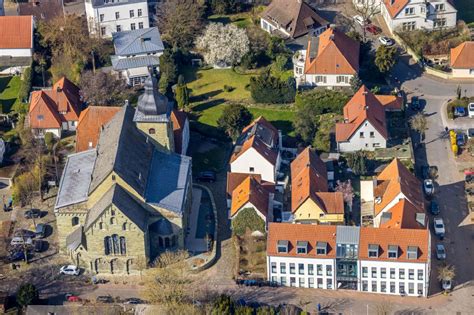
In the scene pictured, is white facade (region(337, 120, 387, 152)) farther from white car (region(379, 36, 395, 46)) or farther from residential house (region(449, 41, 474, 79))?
white car (region(379, 36, 395, 46))

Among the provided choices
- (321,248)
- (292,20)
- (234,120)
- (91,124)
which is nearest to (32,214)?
(91,124)

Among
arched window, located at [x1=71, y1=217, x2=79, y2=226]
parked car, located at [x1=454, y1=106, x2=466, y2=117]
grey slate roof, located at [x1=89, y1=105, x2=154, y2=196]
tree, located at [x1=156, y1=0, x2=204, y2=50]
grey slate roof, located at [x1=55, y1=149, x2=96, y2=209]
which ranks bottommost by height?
arched window, located at [x1=71, y1=217, x2=79, y2=226]

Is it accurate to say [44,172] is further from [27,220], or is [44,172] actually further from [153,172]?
[153,172]

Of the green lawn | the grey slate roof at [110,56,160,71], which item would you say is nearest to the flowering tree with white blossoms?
the grey slate roof at [110,56,160,71]

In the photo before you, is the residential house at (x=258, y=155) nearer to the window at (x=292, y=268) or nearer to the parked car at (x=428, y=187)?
the window at (x=292, y=268)

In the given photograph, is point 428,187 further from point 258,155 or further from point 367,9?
point 367,9

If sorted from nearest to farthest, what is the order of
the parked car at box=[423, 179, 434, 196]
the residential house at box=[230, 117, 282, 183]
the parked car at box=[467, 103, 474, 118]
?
the parked car at box=[423, 179, 434, 196]
the residential house at box=[230, 117, 282, 183]
the parked car at box=[467, 103, 474, 118]

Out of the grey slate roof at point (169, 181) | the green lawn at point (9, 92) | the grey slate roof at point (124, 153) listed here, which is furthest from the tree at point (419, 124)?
the green lawn at point (9, 92)

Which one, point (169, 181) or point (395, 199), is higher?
point (169, 181)
